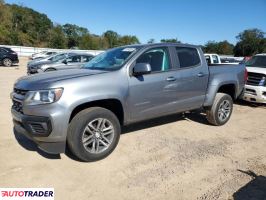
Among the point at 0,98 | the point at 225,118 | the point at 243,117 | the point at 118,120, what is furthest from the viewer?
the point at 0,98

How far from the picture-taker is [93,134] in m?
4.90

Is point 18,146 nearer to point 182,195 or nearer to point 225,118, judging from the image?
point 182,195

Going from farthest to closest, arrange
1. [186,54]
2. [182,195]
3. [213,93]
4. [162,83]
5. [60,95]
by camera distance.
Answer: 1. [213,93]
2. [186,54]
3. [162,83]
4. [60,95]
5. [182,195]

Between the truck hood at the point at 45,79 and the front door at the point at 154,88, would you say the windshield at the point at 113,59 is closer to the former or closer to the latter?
the front door at the point at 154,88

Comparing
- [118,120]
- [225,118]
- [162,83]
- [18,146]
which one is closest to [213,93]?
[225,118]

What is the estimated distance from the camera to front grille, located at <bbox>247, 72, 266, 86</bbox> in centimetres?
952

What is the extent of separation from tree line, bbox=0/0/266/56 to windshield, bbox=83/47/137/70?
194ft

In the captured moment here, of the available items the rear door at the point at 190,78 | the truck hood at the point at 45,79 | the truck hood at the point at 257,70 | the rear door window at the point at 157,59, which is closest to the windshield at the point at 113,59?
the rear door window at the point at 157,59

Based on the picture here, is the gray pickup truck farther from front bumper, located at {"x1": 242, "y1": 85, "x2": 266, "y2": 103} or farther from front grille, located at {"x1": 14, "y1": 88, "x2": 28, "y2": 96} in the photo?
front bumper, located at {"x1": 242, "y1": 85, "x2": 266, "y2": 103}

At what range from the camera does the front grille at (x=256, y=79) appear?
9523mm

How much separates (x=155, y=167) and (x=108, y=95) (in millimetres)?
1329

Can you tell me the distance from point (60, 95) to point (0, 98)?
611 centimetres

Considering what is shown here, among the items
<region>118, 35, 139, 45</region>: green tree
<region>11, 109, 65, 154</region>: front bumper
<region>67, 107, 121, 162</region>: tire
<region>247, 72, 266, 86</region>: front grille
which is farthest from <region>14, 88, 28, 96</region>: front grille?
<region>118, 35, 139, 45</region>: green tree

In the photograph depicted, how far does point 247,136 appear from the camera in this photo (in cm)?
662
